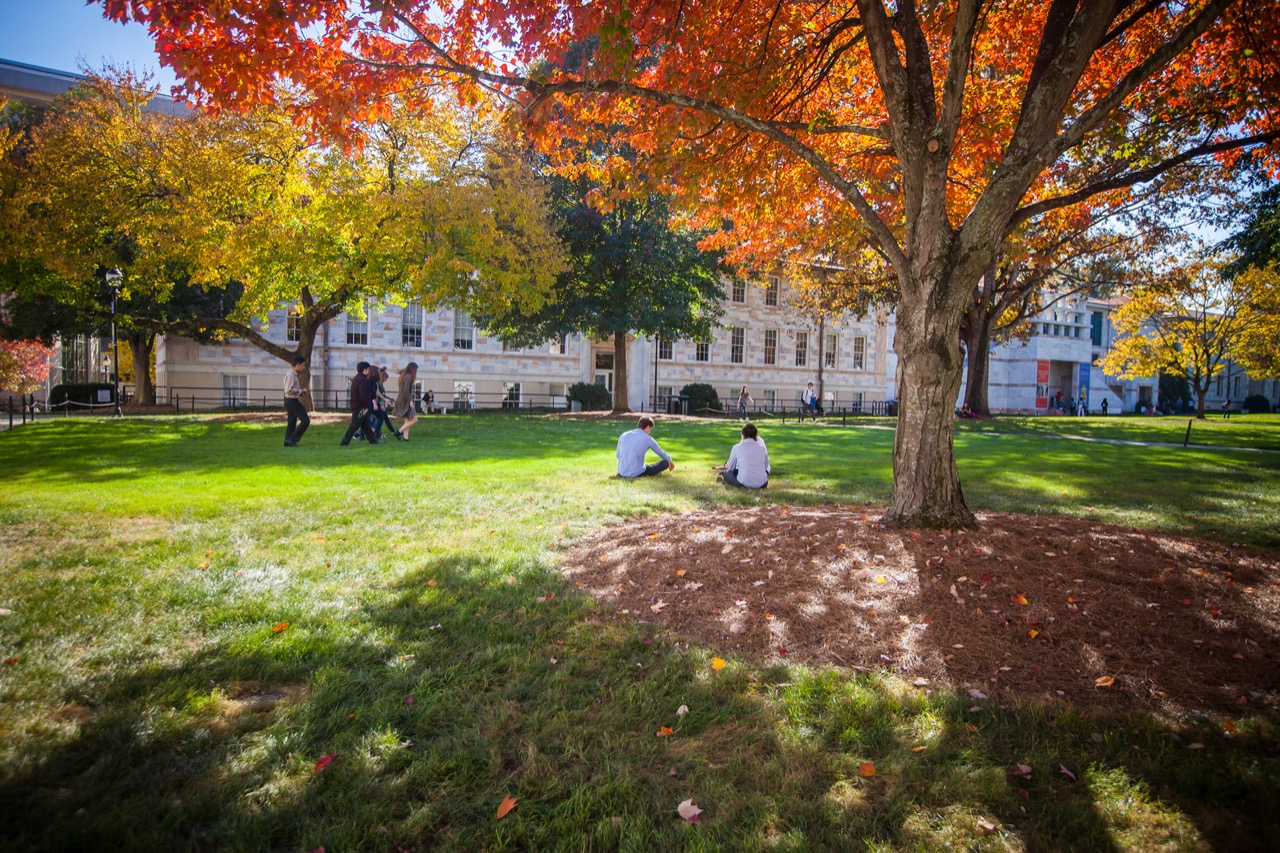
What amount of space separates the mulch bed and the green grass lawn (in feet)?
1.03

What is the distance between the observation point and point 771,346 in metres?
46.2

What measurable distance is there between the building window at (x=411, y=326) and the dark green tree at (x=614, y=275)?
10140 mm

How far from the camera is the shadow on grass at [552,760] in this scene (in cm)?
234

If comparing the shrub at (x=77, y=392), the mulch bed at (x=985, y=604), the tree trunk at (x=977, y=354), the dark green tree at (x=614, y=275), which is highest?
the dark green tree at (x=614, y=275)

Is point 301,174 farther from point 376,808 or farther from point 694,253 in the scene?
point 376,808

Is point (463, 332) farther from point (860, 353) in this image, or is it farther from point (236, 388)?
point (860, 353)

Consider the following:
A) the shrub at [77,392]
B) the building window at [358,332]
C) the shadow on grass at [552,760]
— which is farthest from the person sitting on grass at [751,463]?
the shrub at [77,392]

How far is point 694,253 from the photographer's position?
28.3 metres

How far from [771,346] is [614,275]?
69.4 feet

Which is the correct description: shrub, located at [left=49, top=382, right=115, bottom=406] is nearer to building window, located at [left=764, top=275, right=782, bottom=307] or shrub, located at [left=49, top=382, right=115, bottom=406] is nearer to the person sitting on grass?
the person sitting on grass

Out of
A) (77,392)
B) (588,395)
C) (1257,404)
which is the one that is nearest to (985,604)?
(588,395)

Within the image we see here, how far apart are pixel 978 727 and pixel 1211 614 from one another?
254 cm

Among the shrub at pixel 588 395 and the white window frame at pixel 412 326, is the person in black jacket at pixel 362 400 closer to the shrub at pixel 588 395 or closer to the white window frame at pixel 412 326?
the shrub at pixel 588 395

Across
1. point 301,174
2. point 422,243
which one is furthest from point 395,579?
point 301,174
